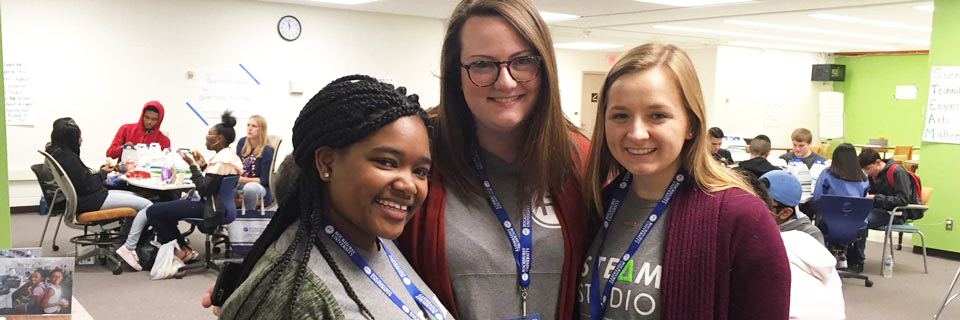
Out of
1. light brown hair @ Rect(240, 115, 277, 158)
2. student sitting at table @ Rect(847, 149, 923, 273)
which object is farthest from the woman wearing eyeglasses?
student sitting at table @ Rect(847, 149, 923, 273)

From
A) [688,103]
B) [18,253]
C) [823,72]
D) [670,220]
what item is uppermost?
[823,72]

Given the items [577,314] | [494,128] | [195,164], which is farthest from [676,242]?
[195,164]

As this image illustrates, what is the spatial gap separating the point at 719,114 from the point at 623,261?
1392cm

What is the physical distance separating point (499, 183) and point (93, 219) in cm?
521

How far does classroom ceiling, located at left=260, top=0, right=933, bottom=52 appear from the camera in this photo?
8.84 metres

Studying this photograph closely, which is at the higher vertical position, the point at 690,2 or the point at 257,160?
the point at 690,2

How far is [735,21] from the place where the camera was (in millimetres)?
10375

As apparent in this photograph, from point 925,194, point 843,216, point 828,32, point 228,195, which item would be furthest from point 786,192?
point 828,32

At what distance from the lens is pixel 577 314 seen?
149cm

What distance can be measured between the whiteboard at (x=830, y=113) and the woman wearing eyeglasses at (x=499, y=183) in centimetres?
1710

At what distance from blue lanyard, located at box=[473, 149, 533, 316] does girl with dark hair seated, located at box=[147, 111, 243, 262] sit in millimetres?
4290

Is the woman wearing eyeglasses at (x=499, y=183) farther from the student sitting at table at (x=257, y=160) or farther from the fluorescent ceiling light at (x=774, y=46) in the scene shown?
the fluorescent ceiling light at (x=774, y=46)

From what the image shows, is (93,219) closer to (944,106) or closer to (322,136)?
(322,136)

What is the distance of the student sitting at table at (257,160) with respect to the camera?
20.9ft
